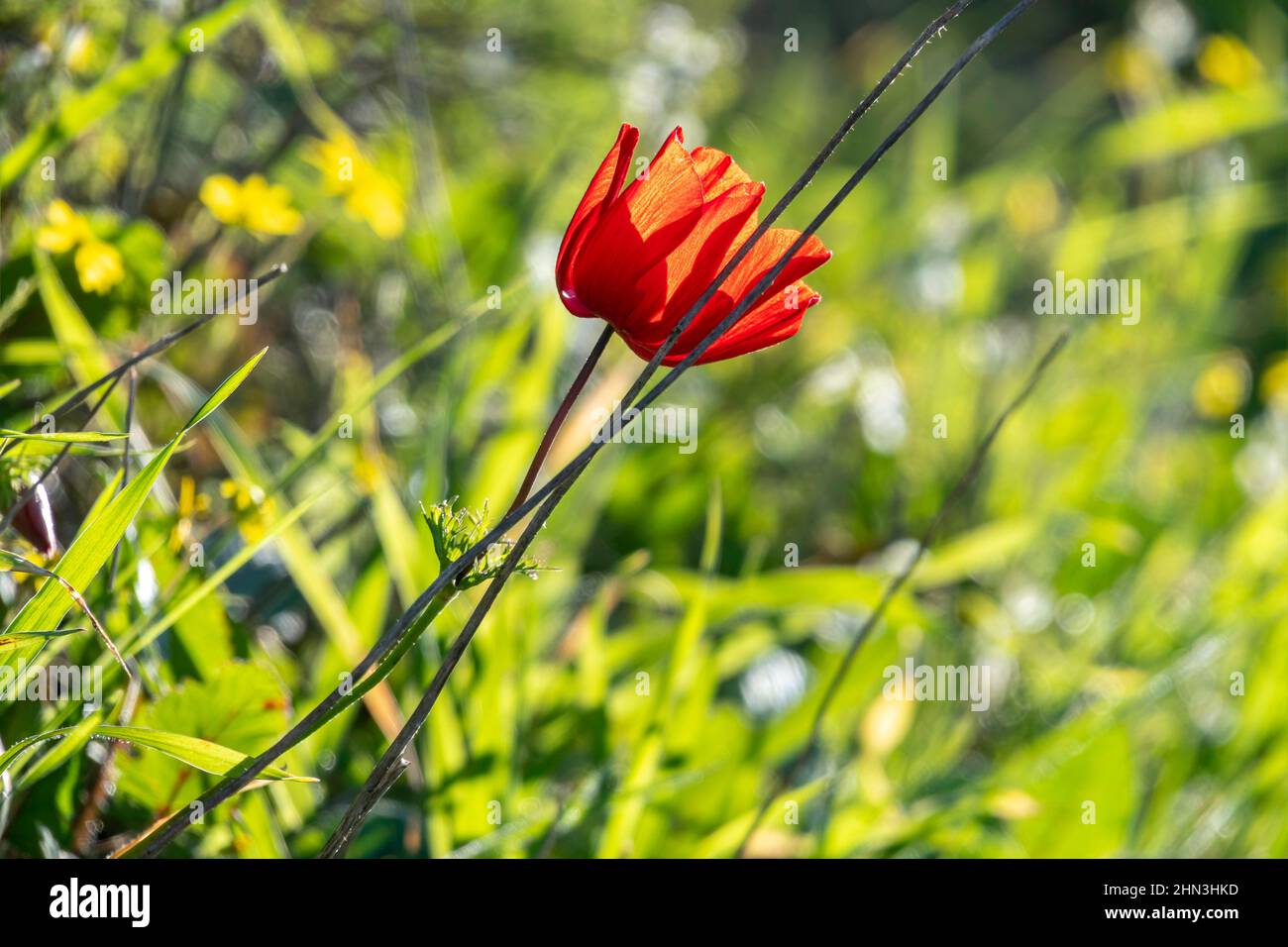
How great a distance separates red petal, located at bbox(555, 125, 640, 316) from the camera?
1.70 feet

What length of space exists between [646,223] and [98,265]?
49 centimetres

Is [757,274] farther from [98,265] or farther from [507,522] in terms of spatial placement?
[98,265]

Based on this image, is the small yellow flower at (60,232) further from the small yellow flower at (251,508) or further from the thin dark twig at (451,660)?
the thin dark twig at (451,660)

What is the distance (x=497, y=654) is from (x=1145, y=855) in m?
0.63

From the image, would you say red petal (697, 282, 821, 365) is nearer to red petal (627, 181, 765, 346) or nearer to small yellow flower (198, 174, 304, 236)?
red petal (627, 181, 765, 346)

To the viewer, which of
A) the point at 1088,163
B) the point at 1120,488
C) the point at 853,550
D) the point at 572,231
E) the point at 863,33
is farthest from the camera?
the point at 863,33

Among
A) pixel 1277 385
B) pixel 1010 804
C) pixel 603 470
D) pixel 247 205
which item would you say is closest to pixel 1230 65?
pixel 1277 385

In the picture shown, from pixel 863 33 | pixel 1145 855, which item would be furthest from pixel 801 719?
pixel 863 33

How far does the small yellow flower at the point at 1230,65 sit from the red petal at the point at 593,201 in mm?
2039

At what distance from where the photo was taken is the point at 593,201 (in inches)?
21.2

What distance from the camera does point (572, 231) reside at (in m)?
0.54

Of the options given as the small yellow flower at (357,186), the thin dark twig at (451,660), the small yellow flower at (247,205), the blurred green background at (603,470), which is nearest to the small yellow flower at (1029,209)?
the blurred green background at (603,470)
